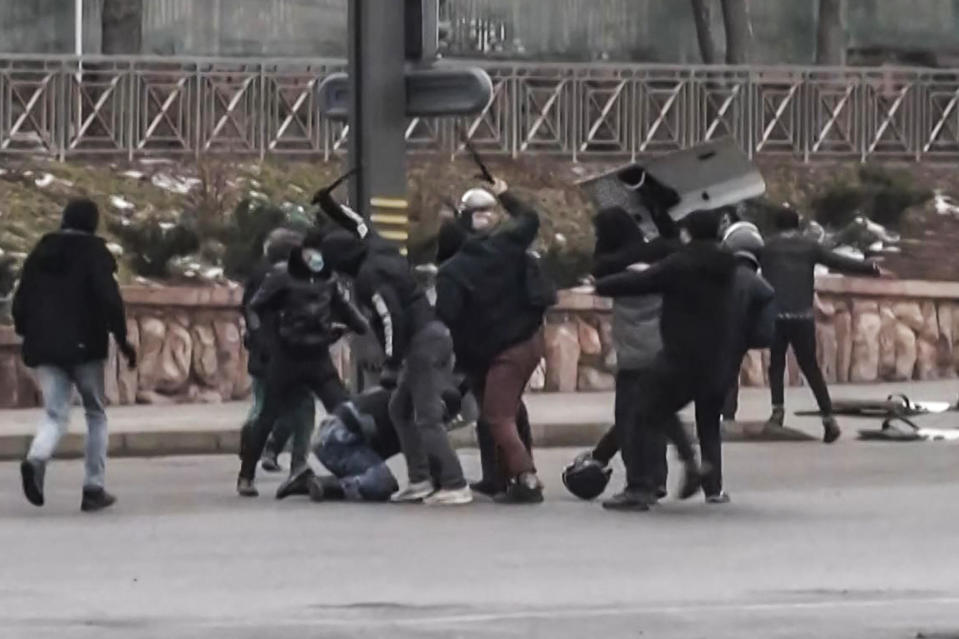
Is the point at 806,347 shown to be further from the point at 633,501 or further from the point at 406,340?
the point at 406,340

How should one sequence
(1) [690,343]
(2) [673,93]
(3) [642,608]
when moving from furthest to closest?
(2) [673,93]
(1) [690,343]
(3) [642,608]

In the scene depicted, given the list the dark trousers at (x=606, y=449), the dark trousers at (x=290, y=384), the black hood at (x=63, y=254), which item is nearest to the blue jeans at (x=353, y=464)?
the dark trousers at (x=290, y=384)

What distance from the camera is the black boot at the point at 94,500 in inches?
647

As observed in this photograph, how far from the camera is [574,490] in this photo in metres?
16.9

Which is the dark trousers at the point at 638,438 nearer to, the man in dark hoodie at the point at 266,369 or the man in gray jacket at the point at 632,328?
the man in gray jacket at the point at 632,328

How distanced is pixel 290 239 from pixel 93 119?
10.3 metres

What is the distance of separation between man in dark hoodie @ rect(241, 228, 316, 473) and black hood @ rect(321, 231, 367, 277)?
1.62 ft

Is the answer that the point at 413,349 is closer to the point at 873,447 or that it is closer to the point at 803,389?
the point at 873,447

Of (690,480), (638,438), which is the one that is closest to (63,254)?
(638,438)

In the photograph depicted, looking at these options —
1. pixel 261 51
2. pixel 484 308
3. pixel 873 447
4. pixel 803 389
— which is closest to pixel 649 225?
pixel 484 308

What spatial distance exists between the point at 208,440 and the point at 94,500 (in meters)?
4.80

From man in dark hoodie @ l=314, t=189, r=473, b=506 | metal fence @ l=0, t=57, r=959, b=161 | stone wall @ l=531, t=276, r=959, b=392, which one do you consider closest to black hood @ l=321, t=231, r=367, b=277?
man in dark hoodie @ l=314, t=189, r=473, b=506

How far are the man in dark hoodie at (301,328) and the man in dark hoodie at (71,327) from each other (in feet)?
2.91

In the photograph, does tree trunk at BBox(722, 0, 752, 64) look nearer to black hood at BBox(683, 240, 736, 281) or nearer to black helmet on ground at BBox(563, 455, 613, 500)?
black helmet on ground at BBox(563, 455, 613, 500)
